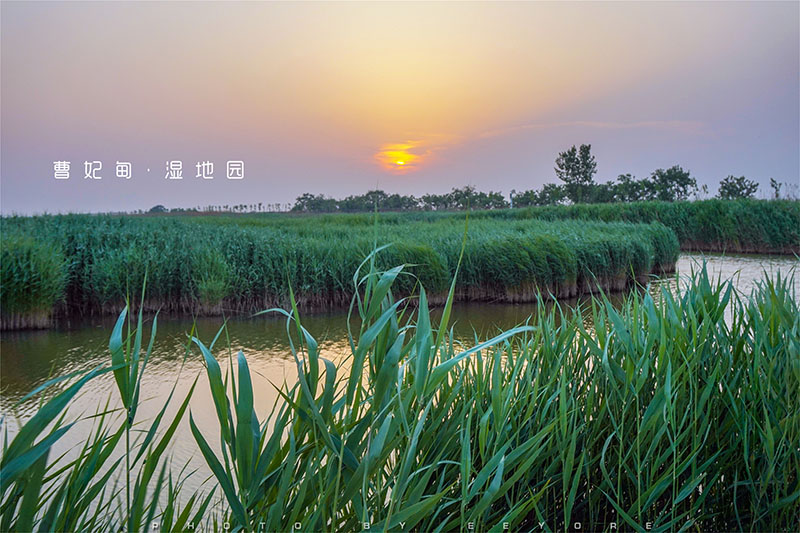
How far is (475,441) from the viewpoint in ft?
5.79

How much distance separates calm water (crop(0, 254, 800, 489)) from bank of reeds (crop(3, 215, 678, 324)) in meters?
0.41

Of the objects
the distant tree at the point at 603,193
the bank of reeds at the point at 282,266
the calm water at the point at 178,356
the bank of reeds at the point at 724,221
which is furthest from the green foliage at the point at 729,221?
the distant tree at the point at 603,193

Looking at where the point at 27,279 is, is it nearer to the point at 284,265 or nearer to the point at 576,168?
the point at 284,265

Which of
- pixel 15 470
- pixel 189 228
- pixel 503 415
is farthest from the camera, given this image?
pixel 189 228

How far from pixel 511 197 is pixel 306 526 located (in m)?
30.1

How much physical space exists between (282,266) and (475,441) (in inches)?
242

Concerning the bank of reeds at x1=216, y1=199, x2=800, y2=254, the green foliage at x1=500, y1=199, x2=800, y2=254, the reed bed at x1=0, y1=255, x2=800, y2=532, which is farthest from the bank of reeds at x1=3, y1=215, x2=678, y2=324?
the green foliage at x1=500, y1=199, x2=800, y2=254

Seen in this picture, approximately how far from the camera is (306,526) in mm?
1169

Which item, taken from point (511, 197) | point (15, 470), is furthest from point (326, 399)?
point (511, 197)

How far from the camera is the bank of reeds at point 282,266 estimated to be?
7180 millimetres

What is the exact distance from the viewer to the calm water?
144 inches

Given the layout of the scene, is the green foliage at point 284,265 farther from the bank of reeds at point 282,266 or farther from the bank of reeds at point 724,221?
the bank of reeds at point 724,221

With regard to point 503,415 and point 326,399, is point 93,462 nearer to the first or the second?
point 326,399

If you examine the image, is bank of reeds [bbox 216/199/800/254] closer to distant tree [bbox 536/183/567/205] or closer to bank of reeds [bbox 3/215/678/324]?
bank of reeds [bbox 3/215/678/324]
